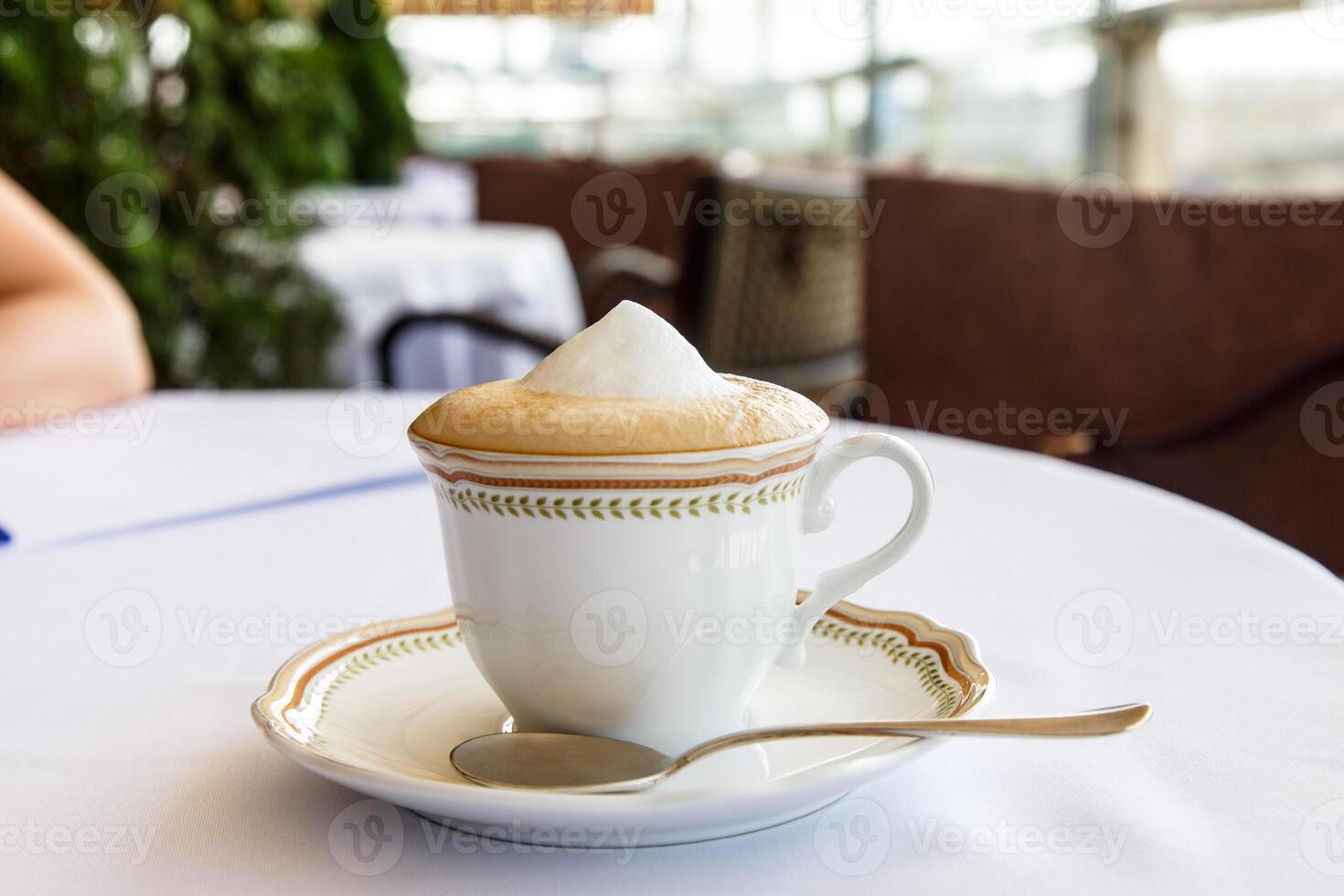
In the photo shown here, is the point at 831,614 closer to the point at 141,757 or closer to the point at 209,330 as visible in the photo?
the point at 141,757

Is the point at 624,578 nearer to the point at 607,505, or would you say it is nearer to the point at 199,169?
the point at 607,505

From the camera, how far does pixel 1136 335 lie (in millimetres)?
1763

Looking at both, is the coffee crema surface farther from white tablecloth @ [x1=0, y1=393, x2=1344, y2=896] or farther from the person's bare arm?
the person's bare arm

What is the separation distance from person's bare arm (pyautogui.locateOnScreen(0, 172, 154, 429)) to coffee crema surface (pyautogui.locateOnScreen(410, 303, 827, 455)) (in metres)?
0.72

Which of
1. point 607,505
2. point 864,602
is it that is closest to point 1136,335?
point 864,602

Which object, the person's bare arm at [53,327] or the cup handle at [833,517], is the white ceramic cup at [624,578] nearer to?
the cup handle at [833,517]

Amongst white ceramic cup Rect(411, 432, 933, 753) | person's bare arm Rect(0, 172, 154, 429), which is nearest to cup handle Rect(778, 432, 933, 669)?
white ceramic cup Rect(411, 432, 933, 753)

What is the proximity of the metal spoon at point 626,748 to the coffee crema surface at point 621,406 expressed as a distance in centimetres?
10

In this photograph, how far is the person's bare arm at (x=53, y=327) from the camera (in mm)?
1035

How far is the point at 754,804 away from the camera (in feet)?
1.21

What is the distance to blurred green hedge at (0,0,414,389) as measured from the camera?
7.34 feet

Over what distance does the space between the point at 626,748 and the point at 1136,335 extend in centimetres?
151

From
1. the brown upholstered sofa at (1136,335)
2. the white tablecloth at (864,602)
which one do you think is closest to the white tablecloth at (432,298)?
the brown upholstered sofa at (1136,335)

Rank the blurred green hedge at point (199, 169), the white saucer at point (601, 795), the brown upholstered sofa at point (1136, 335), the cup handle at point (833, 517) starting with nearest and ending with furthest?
the white saucer at point (601, 795), the cup handle at point (833, 517), the brown upholstered sofa at point (1136, 335), the blurred green hedge at point (199, 169)
